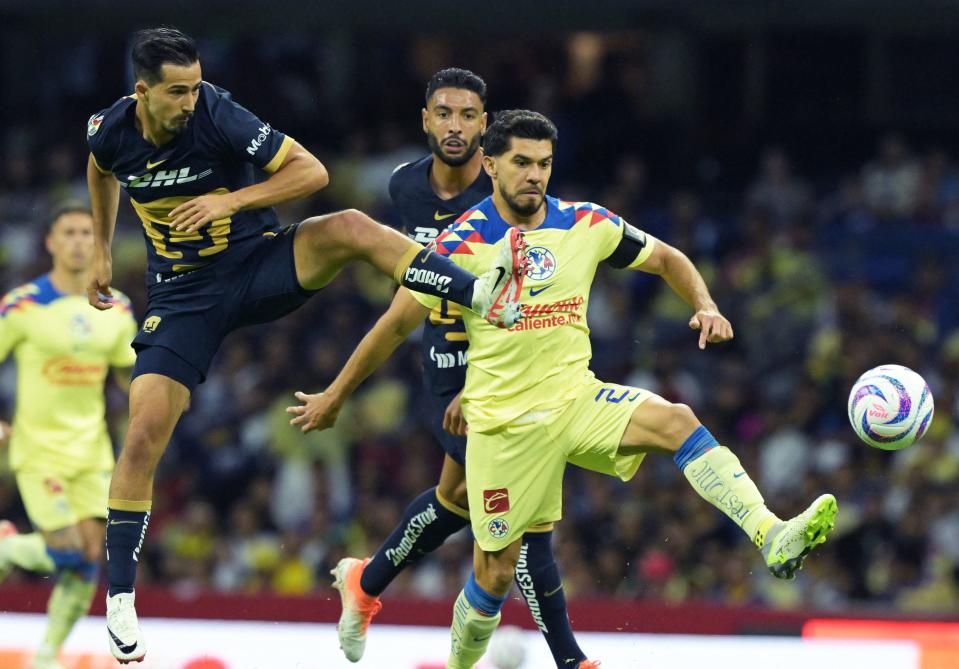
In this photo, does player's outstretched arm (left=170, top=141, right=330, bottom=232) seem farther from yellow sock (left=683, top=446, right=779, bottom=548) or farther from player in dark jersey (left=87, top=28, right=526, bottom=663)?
yellow sock (left=683, top=446, right=779, bottom=548)

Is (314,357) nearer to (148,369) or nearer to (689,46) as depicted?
(689,46)

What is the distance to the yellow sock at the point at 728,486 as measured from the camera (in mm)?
6820

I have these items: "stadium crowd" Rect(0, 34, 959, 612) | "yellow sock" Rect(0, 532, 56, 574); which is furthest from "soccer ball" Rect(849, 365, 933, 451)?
"stadium crowd" Rect(0, 34, 959, 612)

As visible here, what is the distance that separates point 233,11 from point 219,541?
499 centimetres

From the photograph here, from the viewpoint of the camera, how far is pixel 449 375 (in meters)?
7.96

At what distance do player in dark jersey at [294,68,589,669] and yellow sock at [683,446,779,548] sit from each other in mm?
1082

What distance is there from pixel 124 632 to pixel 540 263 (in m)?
2.41

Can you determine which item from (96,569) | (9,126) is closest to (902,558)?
(96,569)

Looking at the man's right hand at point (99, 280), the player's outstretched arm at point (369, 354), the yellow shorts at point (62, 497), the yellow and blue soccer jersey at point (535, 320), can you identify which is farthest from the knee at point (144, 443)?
the yellow shorts at point (62, 497)

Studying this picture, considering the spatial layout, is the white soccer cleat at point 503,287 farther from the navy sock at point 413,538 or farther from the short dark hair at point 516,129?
the navy sock at point 413,538

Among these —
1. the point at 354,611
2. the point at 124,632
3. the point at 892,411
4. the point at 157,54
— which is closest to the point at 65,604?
the point at 354,611

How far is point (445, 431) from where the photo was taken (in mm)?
7855

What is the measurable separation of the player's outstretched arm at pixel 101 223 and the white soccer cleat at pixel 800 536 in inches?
130

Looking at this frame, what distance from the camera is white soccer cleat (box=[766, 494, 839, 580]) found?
21.4ft
